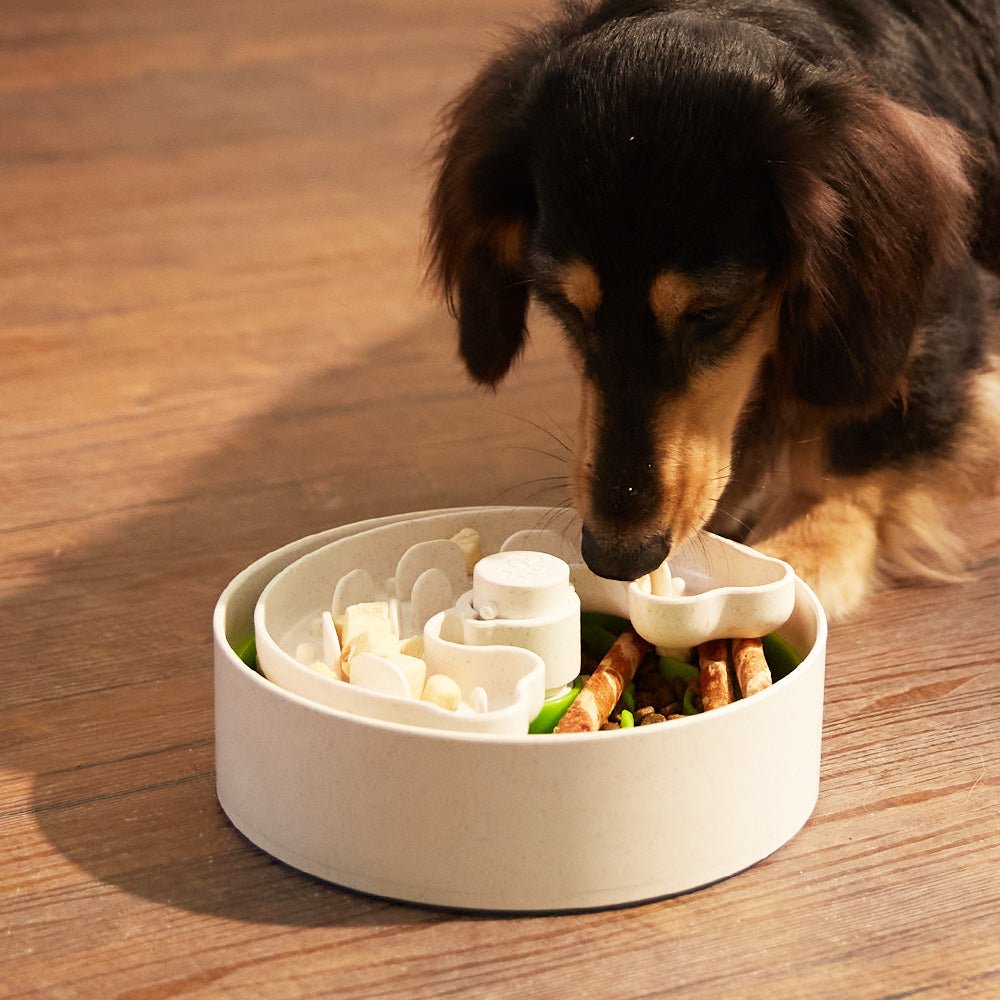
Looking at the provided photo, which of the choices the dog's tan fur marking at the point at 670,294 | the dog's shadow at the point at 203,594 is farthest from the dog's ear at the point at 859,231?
the dog's shadow at the point at 203,594

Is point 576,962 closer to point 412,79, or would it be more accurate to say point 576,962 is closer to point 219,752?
point 219,752

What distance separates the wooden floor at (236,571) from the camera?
1.20 meters

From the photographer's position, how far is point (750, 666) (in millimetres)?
1363

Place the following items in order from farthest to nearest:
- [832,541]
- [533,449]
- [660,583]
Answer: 1. [533,449]
2. [832,541]
3. [660,583]

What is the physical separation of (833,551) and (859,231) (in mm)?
424

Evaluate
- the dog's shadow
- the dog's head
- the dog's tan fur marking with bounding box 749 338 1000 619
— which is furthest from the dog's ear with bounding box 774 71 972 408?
the dog's shadow

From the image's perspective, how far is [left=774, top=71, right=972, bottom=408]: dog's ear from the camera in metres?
1.50

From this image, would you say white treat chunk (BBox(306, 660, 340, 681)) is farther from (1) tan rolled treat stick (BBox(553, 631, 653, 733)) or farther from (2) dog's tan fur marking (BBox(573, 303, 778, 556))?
(2) dog's tan fur marking (BBox(573, 303, 778, 556))

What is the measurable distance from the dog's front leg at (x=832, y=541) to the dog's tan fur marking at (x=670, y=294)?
43cm

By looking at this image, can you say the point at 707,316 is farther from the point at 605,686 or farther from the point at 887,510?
the point at 887,510

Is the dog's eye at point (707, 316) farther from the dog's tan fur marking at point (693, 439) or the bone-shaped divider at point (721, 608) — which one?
the bone-shaped divider at point (721, 608)

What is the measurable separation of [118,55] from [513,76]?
322 cm

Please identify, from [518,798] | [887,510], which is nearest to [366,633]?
[518,798]

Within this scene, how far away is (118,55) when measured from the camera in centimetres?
456
